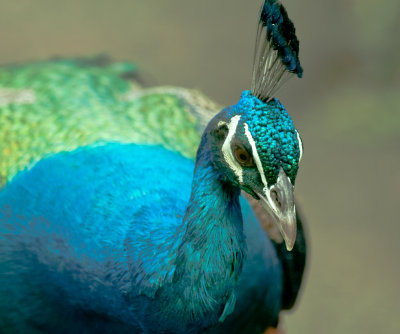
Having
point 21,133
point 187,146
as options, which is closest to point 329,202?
point 187,146

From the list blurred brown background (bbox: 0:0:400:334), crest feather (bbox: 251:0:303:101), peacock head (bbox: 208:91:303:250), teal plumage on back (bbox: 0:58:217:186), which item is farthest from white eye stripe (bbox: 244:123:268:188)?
blurred brown background (bbox: 0:0:400:334)

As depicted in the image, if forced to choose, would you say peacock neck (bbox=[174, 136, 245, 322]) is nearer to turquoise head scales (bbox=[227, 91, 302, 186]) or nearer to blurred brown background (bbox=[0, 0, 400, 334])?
turquoise head scales (bbox=[227, 91, 302, 186])

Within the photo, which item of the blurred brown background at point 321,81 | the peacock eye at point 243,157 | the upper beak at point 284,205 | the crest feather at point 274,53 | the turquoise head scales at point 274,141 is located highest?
the crest feather at point 274,53

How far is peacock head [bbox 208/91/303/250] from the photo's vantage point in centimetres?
138

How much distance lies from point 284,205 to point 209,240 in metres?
0.24

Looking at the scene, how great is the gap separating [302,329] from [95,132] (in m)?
1.80

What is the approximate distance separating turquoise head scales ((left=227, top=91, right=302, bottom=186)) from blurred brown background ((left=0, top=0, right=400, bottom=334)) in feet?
7.15

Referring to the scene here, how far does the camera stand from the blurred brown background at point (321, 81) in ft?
11.6

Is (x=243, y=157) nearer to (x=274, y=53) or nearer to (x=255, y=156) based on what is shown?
(x=255, y=156)

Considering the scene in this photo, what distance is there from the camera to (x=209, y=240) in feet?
5.06

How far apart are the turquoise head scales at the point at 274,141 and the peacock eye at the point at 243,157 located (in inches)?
1.5

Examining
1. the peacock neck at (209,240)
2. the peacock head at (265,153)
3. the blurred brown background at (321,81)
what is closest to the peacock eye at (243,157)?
the peacock head at (265,153)

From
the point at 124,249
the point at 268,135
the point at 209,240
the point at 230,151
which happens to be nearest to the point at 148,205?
the point at 124,249

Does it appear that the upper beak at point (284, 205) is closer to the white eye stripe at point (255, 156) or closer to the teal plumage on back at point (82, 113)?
the white eye stripe at point (255, 156)
